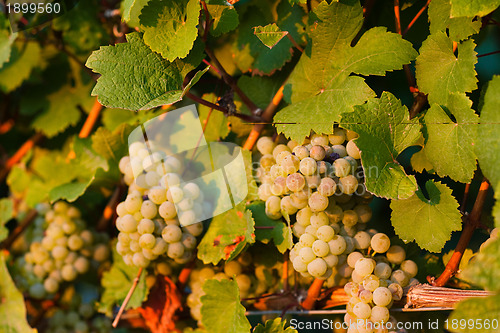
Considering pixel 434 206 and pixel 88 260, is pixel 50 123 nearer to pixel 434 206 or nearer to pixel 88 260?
pixel 88 260

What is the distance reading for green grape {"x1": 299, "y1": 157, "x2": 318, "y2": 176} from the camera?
2.44ft

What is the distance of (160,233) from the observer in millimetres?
919

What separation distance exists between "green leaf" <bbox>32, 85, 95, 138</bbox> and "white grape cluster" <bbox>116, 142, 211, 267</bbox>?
1.72 feet

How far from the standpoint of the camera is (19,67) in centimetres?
135

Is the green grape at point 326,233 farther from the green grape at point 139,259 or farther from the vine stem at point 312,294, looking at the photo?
the green grape at point 139,259

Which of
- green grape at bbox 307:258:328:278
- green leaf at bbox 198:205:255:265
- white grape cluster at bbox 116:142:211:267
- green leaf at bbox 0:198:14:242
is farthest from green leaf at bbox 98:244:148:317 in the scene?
green grape at bbox 307:258:328:278

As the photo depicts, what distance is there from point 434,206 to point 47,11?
3.69 ft

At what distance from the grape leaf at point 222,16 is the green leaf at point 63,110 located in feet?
2.21

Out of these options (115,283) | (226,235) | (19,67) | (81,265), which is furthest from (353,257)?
(19,67)

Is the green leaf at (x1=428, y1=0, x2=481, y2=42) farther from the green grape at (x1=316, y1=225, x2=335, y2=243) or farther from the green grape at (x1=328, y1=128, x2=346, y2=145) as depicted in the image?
the green grape at (x1=316, y1=225, x2=335, y2=243)

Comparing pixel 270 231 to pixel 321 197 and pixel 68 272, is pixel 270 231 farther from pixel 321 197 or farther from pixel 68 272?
pixel 68 272

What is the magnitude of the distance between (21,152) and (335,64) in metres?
1.18

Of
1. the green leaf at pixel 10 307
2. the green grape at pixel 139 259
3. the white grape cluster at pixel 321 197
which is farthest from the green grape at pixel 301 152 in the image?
the green leaf at pixel 10 307

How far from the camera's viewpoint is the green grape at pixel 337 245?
765 mm
